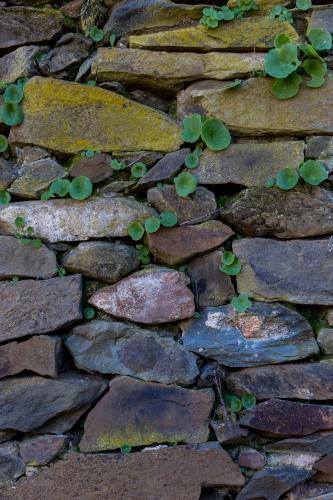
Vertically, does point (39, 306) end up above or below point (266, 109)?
below

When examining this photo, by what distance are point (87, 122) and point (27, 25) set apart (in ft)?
1.95

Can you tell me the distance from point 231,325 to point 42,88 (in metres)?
1.21

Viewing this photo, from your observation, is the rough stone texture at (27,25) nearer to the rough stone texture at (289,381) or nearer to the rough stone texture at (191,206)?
the rough stone texture at (191,206)

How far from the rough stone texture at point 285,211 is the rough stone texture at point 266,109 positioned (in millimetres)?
247

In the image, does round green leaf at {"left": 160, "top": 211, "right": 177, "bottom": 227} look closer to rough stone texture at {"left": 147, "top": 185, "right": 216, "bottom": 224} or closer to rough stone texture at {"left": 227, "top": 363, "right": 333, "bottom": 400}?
rough stone texture at {"left": 147, "top": 185, "right": 216, "bottom": 224}

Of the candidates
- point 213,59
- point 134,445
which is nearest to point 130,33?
point 213,59

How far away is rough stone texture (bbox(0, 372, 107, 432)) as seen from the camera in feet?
6.27

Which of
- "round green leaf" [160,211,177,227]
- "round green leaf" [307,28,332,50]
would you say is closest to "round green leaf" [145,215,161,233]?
"round green leaf" [160,211,177,227]

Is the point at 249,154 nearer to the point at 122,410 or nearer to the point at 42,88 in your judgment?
the point at 42,88

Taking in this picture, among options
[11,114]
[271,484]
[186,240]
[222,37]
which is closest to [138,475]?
[271,484]

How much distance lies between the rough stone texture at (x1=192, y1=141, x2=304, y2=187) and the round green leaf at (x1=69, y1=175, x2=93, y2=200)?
408 mm

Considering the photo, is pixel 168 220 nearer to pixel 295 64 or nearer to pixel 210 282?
pixel 210 282

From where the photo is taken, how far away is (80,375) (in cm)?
198

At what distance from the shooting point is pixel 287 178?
6.45 feet
